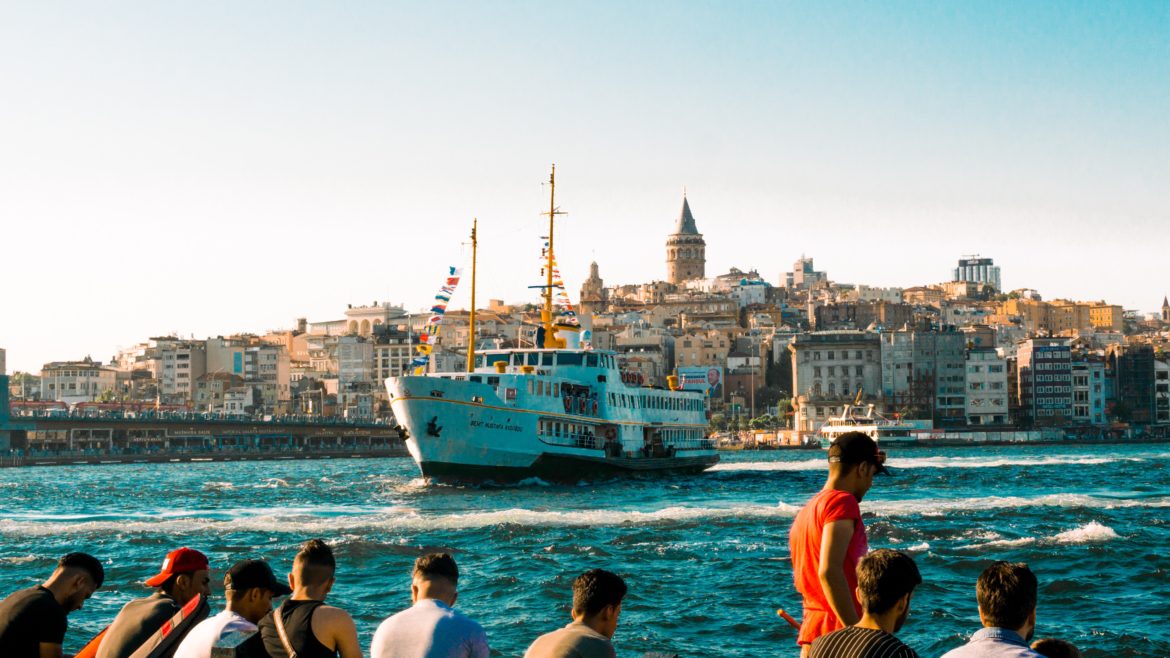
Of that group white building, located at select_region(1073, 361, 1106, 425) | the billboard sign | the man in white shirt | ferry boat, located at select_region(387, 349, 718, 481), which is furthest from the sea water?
white building, located at select_region(1073, 361, 1106, 425)

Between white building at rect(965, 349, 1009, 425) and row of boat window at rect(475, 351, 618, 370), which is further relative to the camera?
white building at rect(965, 349, 1009, 425)

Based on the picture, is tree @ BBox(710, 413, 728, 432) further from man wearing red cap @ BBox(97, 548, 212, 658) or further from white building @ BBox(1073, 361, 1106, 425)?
man wearing red cap @ BBox(97, 548, 212, 658)

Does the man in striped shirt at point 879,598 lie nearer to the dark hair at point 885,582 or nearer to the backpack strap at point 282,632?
the dark hair at point 885,582

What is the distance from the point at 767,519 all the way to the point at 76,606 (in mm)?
27818

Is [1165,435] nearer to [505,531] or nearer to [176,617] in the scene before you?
[505,531]

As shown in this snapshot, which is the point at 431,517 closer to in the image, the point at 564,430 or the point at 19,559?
the point at 19,559

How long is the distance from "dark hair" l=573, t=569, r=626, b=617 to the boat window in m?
47.4

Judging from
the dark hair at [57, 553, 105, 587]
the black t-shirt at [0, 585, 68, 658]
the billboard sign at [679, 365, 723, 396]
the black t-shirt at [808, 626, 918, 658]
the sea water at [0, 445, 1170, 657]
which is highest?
the billboard sign at [679, 365, 723, 396]

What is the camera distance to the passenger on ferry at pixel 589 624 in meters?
7.00

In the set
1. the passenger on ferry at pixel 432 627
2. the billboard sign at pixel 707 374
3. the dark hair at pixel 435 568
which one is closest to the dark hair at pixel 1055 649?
the passenger on ferry at pixel 432 627

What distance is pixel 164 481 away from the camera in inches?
2638

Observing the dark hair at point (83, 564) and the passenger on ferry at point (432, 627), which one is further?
the dark hair at point (83, 564)

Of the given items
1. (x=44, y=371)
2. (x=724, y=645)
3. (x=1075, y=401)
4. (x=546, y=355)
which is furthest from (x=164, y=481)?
(x=44, y=371)

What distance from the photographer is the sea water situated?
63.8 ft
